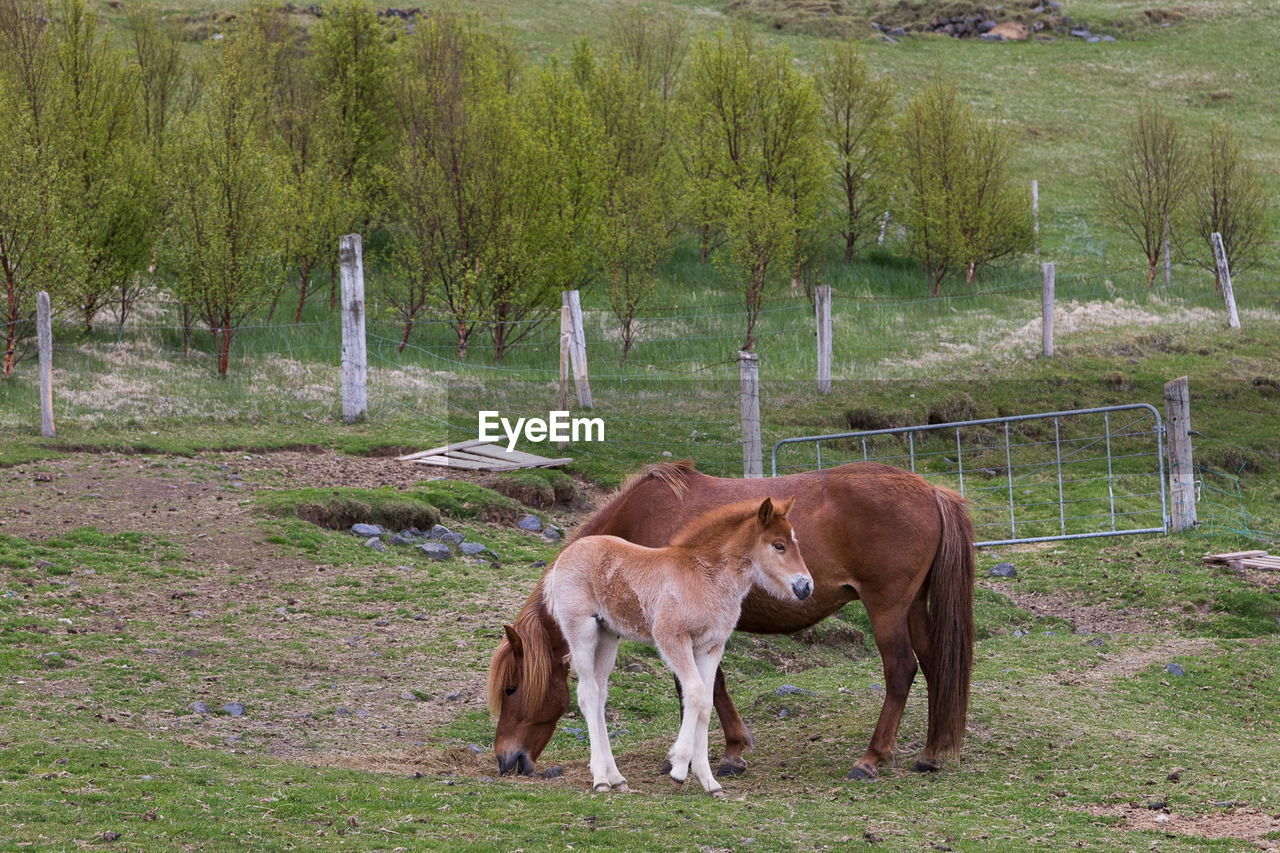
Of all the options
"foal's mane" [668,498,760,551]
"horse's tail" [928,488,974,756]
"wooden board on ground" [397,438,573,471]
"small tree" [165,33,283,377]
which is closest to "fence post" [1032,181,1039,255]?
"small tree" [165,33,283,377]

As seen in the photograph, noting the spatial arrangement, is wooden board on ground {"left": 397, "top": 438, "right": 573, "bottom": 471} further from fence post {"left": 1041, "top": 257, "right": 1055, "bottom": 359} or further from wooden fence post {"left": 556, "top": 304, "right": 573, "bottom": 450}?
fence post {"left": 1041, "top": 257, "right": 1055, "bottom": 359}

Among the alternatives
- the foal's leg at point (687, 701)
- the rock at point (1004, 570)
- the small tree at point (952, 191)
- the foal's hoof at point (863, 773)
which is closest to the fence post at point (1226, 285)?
the small tree at point (952, 191)

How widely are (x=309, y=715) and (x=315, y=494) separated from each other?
5557mm

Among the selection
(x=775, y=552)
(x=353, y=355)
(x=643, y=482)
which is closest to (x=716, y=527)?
(x=775, y=552)

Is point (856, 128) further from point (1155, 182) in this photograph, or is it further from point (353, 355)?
point (353, 355)

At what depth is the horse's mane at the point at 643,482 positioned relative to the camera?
8180 millimetres

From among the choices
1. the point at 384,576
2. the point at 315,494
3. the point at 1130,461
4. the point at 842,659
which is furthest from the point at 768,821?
the point at 1130,461

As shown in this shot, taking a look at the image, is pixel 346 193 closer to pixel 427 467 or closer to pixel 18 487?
pixel 427 467

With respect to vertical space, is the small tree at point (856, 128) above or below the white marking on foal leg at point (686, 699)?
above

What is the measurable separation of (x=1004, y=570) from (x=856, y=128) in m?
25.6

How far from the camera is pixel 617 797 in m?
6.55

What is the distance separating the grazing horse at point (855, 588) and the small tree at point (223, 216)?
15.3 meters

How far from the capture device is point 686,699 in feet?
22.1

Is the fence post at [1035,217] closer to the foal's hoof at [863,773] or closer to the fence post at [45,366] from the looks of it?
the fence post at [45,366]
